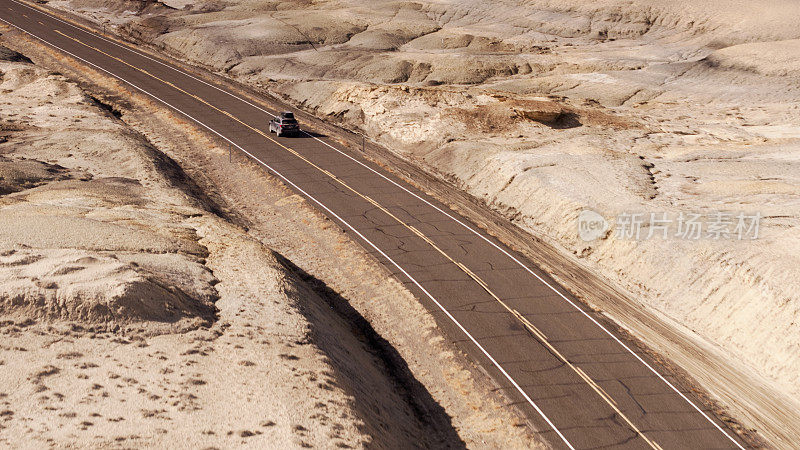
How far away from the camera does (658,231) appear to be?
3045cm

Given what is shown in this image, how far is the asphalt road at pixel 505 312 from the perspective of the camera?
65.2 feet

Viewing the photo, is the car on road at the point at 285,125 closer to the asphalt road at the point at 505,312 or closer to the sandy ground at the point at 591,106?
the asphalt road at the point at 505,312

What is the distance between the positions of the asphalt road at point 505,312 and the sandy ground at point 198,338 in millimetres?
1063

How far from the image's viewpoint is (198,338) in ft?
64.5

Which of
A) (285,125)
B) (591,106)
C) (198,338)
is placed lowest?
(198,338)

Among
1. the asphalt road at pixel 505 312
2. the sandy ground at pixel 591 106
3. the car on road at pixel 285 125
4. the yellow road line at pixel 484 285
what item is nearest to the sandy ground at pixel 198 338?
the asphalt road at pixel 505 312

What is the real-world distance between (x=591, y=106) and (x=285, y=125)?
78.5ft

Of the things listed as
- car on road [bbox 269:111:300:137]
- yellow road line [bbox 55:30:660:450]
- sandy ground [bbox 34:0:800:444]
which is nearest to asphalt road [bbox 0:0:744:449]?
yellow road line [bbox 55:30:660:450]

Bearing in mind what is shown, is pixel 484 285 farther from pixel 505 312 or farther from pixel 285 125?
pixel 285 125

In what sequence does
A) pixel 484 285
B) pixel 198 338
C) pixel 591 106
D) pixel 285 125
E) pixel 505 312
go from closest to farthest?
1. pixel 198 338
2. pixel 505 312
3. pixel 484 285
4. pixel 285 125
5. pixel 591 106

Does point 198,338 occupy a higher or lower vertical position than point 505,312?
lower

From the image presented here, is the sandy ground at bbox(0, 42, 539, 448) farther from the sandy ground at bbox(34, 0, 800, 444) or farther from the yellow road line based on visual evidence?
the sandy ground at bbox(34, 0, 800, 444)

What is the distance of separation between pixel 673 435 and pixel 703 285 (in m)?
10.1

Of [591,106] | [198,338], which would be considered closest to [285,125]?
[591,106]
